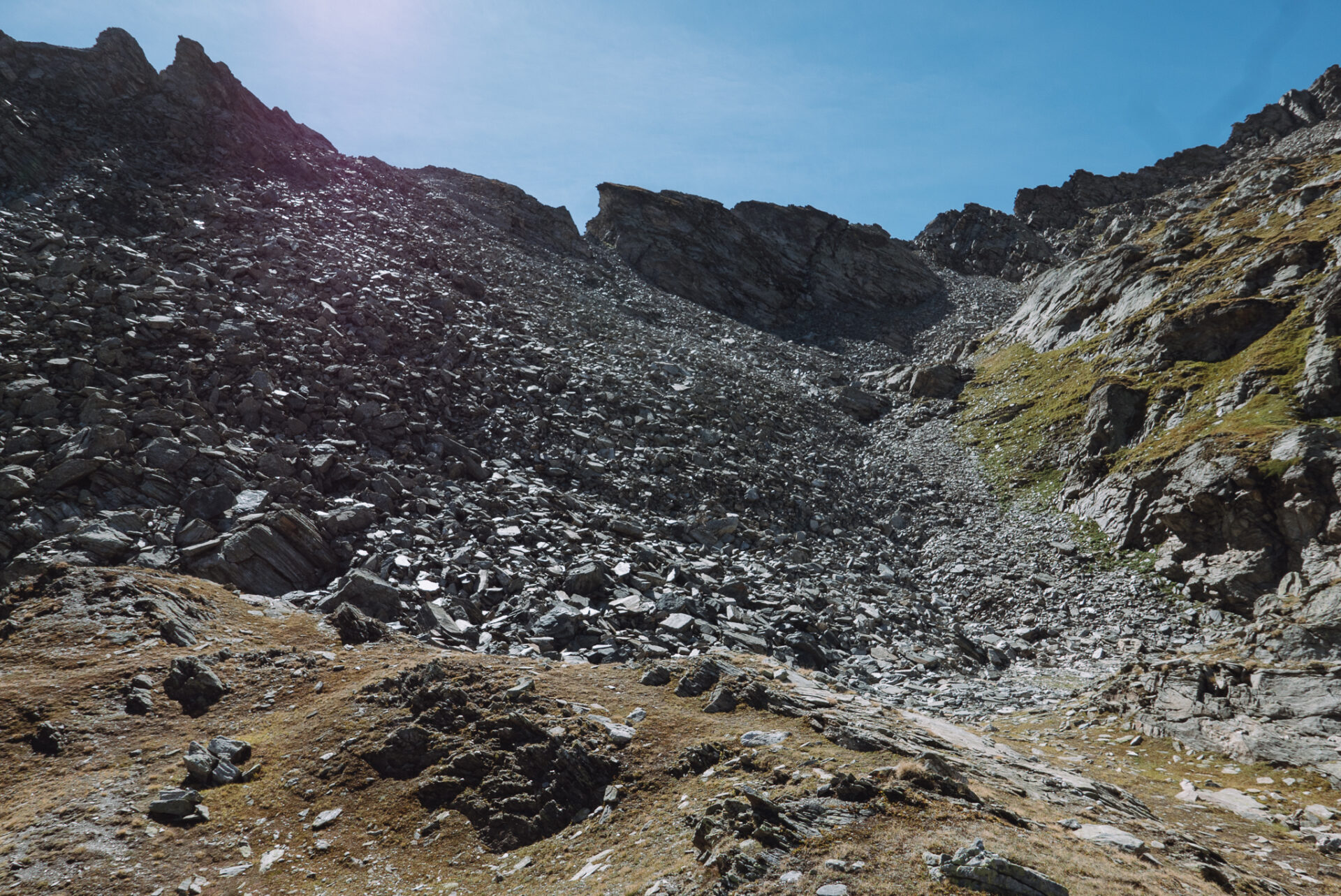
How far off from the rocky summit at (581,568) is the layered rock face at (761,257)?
34087 mm

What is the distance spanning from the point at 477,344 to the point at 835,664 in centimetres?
2687

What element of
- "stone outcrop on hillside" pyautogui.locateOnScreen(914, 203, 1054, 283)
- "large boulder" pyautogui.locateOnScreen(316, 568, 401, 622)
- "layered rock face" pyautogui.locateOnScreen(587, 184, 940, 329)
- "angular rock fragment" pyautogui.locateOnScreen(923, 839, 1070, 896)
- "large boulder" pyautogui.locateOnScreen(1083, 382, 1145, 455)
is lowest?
"large boulder" pyautogui.locateOnScreen(316, 568, 401, 622)

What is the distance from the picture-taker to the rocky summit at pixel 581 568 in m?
9.95

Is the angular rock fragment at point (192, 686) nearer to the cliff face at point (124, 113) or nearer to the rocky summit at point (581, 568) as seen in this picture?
the rocky summit at point (581, 568)

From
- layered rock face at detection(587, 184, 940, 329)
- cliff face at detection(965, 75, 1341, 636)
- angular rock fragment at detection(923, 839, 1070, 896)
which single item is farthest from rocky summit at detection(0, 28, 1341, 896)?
layered rock face at detection(587, 184, 940, 329)

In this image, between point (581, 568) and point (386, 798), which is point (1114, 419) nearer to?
point (581, 568)

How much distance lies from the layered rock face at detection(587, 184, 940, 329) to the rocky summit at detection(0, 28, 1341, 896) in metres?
34.1

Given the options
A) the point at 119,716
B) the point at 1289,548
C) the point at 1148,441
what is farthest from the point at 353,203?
the point at 1289,548

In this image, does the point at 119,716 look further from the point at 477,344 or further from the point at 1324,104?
the point at 1324,104

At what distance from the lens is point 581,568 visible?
21.2 m

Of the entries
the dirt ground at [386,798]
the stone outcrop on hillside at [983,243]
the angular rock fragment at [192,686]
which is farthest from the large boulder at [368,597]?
the stone outcrop on hillside at [983,243]

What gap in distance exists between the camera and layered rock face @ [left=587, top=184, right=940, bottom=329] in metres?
87.8

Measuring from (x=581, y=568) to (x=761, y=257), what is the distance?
83954 millimetres

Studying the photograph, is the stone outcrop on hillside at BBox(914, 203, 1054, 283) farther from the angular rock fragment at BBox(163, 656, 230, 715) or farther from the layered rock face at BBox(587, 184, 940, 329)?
the angular rock fragment at BBox(163, 656, 230, 715)
